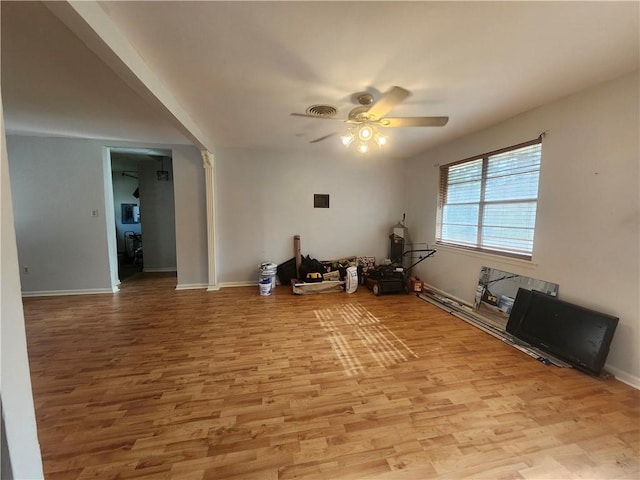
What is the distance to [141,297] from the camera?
4082 millimetres

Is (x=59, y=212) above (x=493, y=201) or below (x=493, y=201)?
below

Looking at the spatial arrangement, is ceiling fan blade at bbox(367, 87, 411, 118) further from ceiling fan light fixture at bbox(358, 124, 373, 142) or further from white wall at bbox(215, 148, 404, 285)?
white wall at bbox(215, 148, 404, 285)

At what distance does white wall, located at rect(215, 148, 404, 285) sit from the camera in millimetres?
4574

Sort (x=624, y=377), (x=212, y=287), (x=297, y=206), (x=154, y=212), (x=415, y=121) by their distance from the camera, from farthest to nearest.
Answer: (x=154, y=212)
(x=297, y=206)
(x=212, y=287)
(x=415, y=121)
(x=624, y=377)

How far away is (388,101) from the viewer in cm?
209

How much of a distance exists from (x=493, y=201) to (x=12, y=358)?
14.2 ft

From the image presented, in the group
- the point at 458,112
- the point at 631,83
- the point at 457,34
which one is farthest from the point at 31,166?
the point at 631,83

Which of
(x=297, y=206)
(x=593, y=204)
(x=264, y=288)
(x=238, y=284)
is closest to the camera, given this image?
(x=593, y=204)

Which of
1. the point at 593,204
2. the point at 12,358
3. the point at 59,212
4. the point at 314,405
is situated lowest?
the point at 314,405

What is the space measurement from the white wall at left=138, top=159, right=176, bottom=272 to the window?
5.76 m

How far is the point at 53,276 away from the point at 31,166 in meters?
1.78

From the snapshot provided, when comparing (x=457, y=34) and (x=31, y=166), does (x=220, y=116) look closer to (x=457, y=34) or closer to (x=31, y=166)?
(x=457, y=34)

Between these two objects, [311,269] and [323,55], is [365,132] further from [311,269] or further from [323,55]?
[311,269]

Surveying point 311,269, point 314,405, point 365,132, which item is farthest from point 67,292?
point 365,132
